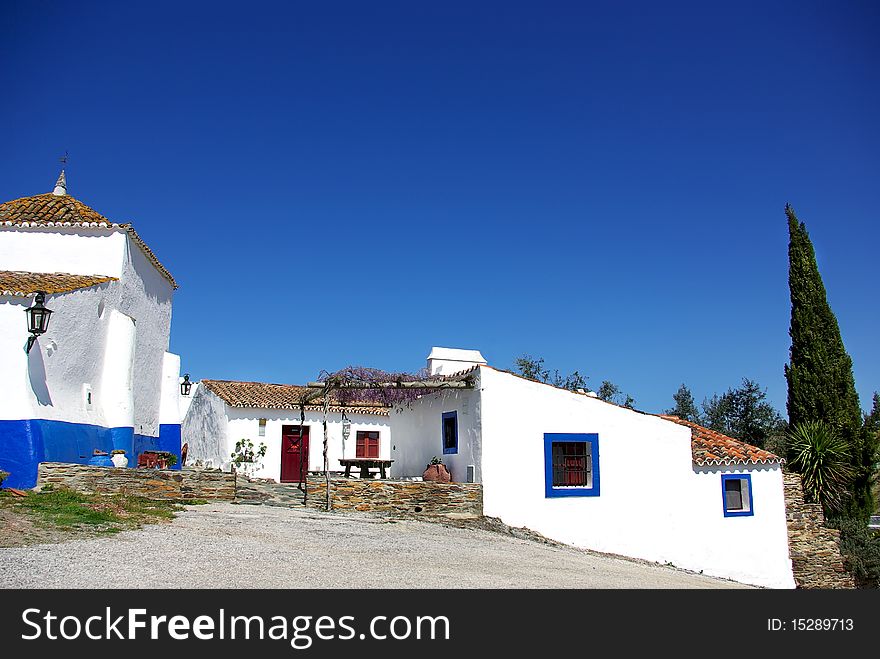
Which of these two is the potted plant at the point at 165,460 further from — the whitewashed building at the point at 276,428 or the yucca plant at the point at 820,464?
the yucca plant at the point at 820,464

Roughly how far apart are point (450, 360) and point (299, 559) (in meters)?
13.5

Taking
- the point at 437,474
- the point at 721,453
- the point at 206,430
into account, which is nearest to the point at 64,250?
the point at 206,430

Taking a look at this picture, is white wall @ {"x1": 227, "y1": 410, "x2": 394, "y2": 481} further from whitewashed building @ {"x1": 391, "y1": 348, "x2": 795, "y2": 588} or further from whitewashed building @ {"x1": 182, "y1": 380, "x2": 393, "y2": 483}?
whitewashed building @ {"x1": 391, "y1": 348, "x2": 795, "y2": 588}

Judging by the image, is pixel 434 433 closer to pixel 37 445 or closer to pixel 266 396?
pixel 37 445

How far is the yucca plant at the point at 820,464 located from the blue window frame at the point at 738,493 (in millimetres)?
4179

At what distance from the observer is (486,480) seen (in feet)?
48.1

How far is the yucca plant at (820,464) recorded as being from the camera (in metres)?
19.3

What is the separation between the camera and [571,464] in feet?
50.7

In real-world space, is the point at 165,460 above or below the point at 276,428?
below

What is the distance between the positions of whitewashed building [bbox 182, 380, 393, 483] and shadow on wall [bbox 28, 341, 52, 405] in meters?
9.74
